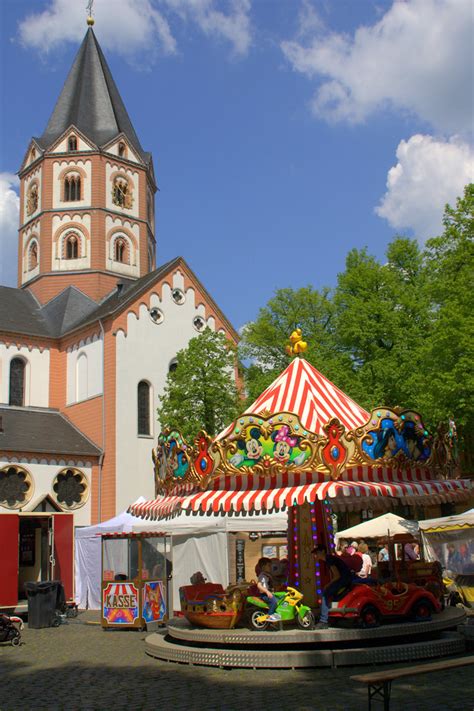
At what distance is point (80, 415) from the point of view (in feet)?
107

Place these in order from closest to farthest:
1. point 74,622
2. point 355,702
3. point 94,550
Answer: point 355,702, point 74,622, point 94,550

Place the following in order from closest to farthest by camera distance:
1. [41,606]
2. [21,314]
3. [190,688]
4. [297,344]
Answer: [190,688] → [297,344] → [41,606] → [21,314]

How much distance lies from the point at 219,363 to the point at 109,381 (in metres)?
5.64

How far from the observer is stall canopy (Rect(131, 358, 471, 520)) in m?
10.9

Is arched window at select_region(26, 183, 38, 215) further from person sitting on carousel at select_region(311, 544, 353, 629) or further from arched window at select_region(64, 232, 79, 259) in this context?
person sitting on carousel at select_region(311, 544, 353, 629)

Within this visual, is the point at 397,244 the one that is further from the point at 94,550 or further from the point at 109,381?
the point at 94,550

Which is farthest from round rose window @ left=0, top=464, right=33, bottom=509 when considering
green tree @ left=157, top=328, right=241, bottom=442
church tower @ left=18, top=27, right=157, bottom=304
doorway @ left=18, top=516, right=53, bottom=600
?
church tower @ left=18, top=27, right=157, bottom=304

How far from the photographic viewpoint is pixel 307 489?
1069cm

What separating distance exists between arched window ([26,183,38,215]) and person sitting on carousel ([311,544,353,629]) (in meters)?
32.5

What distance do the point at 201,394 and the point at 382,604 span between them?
16.8 metres

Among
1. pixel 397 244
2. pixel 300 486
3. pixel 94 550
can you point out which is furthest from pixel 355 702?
pixel 397 244

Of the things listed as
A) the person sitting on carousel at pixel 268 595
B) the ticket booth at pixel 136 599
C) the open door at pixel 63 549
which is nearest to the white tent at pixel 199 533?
the open door at pixel 63 549

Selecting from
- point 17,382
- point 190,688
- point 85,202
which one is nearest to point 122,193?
point 85,202

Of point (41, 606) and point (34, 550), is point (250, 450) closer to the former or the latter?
point (41, 606)
